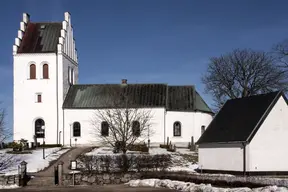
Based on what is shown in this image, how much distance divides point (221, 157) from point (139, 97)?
1053 inches

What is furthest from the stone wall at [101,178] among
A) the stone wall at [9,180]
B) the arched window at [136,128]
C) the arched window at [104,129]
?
the arched window at [104,129]

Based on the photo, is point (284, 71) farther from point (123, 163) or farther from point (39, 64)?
point (39, 64)

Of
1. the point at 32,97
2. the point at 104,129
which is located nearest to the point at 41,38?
the point at 32,97

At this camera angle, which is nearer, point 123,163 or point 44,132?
point 123,163

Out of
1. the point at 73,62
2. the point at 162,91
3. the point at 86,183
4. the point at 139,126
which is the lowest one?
the point at 86,183

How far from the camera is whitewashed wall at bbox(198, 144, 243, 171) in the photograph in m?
36.0

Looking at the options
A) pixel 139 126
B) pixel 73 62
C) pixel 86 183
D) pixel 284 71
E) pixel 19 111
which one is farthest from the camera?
pixel 73 62

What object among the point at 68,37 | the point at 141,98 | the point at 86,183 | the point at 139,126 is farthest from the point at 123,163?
the point at 68,37

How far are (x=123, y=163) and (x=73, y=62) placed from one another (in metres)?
32.8

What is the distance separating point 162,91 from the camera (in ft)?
210

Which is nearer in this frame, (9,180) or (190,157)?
(9,180)

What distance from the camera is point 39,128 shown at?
62.6m

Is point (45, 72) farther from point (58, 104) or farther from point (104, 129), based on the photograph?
point (104, 129)

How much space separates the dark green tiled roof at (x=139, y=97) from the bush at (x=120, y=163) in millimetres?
23387
